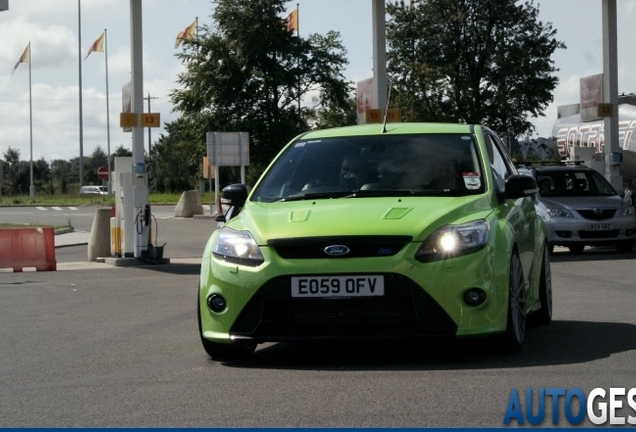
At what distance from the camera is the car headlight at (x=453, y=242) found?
27.1 ft

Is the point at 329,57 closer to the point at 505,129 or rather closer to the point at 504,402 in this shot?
the point at 505,129

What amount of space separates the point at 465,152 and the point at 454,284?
172cm

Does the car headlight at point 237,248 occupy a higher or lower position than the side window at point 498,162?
lower

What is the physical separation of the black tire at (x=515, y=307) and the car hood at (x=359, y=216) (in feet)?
1.51

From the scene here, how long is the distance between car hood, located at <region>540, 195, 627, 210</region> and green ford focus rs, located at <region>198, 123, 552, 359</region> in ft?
43.3

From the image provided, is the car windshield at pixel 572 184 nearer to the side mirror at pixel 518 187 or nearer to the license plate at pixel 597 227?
the license plate at pixel 597 227

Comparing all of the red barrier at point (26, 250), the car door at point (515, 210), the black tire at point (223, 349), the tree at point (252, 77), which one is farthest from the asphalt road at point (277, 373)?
the tree at point (252, 77)

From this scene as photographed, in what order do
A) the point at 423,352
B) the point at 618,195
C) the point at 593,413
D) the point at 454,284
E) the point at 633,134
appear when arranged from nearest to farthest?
the point at 593,413 < the point at 454,284 < the point at 423,352 < the point at 618,195 < the point at 633,134

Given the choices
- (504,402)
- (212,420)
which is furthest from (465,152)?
(212,420)

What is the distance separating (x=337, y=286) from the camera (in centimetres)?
827

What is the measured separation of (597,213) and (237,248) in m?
14.6

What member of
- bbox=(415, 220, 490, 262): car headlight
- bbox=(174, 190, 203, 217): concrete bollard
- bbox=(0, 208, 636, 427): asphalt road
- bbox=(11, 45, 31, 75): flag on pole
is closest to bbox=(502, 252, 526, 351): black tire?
Answer: bbox=(0, 208, 636, 427): asphalt road

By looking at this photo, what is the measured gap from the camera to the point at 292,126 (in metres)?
78.8

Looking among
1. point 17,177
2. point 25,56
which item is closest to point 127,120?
point 25,56
